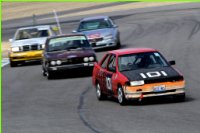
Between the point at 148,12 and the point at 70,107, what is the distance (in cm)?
4184

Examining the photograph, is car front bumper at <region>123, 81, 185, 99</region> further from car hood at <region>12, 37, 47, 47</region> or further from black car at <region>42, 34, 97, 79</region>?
car hood at <region>12, 37, 47, 47</region>

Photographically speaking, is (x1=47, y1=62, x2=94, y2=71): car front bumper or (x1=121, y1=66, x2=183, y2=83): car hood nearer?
(x1=121, y1=66, x2=183, y2=83): car hood

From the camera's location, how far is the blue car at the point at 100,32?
111ft

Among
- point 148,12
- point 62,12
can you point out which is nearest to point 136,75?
point 148,12

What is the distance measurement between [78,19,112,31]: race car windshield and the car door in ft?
51.8

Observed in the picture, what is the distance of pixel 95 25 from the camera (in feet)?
115

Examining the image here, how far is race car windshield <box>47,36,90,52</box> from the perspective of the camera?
26359 mm

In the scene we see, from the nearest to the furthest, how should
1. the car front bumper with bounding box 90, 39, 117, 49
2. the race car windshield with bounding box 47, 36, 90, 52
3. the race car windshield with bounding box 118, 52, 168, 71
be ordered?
the race car windshield with bounding box 118, 52, 168, 71 < the race car windshield with bounding box 47, 36, 90, 52 < the car front bumper with bounding box 90, 39, 117, 49

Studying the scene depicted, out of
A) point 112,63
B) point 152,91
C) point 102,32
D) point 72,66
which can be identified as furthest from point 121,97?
point 102,32

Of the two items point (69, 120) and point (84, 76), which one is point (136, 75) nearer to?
point (69, 120)

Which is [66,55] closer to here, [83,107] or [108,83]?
[108,83]

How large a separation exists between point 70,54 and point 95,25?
9704 millimetres

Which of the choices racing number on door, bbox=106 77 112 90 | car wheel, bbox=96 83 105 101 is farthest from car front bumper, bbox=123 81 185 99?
car wheel, bbox=96 83 105 101

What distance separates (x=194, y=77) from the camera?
2242 cm
